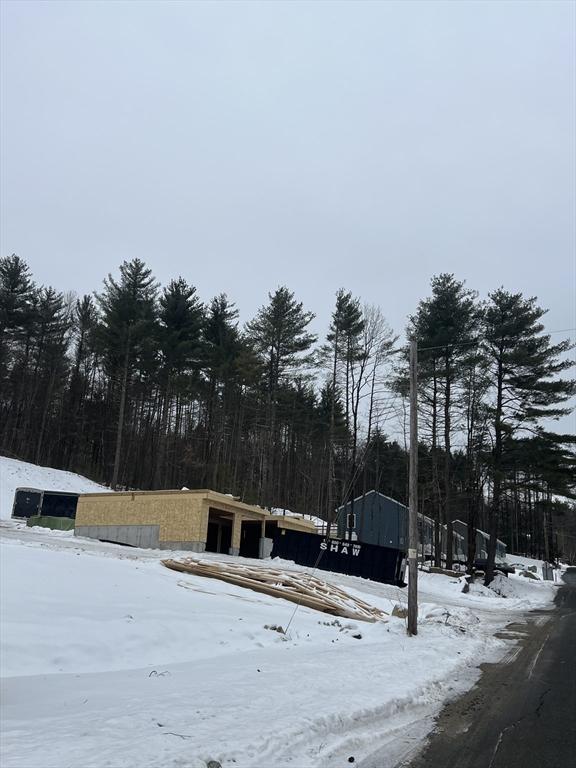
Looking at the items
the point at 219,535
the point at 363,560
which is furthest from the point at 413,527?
the point at 219,535

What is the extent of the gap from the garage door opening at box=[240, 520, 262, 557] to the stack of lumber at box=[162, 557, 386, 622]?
1599 cm

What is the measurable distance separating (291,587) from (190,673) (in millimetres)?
9327

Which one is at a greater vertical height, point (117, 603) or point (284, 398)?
point (284, 398)

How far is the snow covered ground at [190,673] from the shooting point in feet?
15.7

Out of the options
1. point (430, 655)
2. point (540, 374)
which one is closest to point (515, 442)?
point (540, 374)

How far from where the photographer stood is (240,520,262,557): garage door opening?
3378cm

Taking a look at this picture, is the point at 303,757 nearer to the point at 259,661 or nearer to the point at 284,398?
the point at 259,661

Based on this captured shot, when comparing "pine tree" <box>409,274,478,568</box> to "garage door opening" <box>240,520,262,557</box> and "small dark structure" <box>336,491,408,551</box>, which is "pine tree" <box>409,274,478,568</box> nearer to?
"garage door opening" <box>240,520,262,557</box>

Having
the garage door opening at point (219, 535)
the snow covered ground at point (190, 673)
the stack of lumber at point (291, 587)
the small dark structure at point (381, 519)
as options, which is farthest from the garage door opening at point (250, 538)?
the small dark structure at point (381, 519)

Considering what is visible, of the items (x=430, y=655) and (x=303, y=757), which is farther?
(x=430, y=655)

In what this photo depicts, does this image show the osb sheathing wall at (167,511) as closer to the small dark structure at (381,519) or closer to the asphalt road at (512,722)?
the asphalt road at (512,722)

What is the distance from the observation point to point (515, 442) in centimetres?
3466

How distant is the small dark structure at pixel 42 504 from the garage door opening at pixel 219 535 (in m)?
9.34

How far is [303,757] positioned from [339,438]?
39.8m
